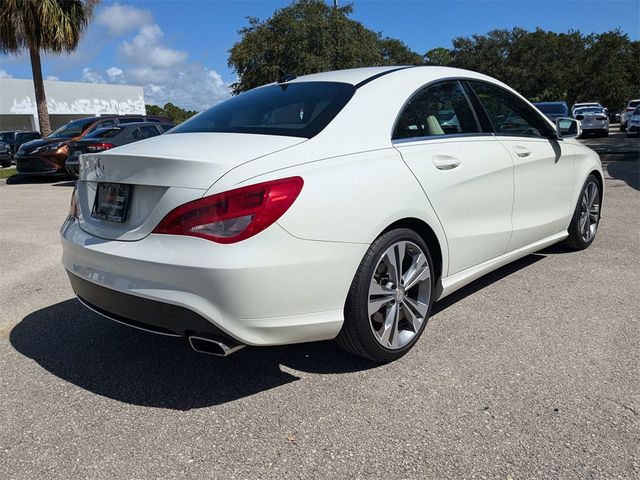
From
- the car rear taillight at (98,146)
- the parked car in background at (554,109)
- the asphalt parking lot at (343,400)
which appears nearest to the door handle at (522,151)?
the asphalt parking lot at (343,400)

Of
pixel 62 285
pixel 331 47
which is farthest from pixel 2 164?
pixel 62 285

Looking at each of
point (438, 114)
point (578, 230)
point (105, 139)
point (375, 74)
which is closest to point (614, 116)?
point (105, 139)

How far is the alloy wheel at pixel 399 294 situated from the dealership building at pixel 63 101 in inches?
1805

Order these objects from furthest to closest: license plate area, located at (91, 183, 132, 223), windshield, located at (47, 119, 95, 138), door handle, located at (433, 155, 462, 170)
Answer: windshield, located at (47, 119, 95, 138) < door handle, located at (433, 155, 462, 170) < license plate area, located at (91, 183, 132, 223)

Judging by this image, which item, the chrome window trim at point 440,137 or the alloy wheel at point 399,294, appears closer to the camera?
the alloy wheel at point 399,294

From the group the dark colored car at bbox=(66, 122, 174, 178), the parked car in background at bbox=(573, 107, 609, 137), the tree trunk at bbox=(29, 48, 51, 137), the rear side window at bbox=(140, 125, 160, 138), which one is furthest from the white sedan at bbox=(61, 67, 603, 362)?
the parked car in background at bbox=(573, 107, 609, 137)

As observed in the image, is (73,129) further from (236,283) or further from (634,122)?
(634,122)

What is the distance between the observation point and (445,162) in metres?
3.40

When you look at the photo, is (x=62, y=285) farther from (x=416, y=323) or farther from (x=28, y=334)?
(x=416, y=323)

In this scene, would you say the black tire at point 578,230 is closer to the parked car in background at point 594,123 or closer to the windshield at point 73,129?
the windshield at point 73,129

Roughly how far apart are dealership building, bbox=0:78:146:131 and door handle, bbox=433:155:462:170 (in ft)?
150

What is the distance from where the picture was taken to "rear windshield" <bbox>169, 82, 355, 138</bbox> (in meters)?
3.05

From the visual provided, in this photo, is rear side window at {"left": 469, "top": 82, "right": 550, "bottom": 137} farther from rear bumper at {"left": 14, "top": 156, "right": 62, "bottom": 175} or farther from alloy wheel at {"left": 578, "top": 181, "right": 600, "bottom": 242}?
rear bumper at {"left": 14, "top": 156, "right": 62, "bottom": 175}

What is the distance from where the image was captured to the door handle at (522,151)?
4117 millimetres
